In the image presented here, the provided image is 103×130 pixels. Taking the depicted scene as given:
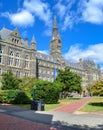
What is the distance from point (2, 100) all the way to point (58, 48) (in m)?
76.8

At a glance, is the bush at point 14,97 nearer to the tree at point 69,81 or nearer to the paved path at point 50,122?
the paved path at point 50,122

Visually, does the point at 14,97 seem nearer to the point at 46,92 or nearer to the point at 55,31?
Result: the point at 46,92

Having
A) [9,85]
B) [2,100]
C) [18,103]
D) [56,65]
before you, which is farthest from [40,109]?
[56,65]

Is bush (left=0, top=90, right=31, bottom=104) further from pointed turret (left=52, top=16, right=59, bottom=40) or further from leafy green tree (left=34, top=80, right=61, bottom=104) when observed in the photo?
pointed turret (left=52, top=16, right=59, bottom=40)

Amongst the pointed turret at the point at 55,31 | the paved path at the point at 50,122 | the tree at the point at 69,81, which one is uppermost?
the pointed turret at the point at 55,31

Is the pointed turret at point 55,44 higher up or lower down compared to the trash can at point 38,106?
higher up

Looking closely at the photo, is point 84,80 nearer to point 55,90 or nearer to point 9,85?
point 9,85

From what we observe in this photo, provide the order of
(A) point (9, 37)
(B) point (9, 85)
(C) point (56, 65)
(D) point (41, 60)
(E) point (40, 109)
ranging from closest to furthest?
(E) point (40, 109)
(B) point (9, 85)
(A) point (9, 37)
(D) point (41, 60)
(C) point (56, 65)

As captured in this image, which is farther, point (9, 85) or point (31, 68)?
point (31, 68)

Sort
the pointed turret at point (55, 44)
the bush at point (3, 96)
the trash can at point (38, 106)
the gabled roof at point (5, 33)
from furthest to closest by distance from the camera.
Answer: the pointed turret at point (55, 44)
the gabled roof at point (5, 33)
the bush at point (3, 96)
the trash can at point (38, 106)

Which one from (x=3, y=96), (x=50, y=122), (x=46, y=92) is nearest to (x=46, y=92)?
(x=46, y=92)

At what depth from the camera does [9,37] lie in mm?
58281

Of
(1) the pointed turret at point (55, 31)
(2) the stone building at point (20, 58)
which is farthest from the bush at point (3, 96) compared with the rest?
(1) the pointed turret at point (55, 31)

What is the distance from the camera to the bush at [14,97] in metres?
31.0
